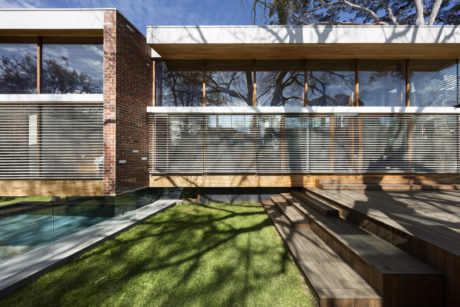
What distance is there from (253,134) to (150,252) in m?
4.20

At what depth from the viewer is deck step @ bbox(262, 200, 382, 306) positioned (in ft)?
6.13

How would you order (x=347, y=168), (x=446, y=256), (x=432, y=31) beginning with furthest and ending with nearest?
(x=347, y=168) < (x=432, y=31) < (x=446, y=256)

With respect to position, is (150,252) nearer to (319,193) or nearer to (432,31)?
(319,193)

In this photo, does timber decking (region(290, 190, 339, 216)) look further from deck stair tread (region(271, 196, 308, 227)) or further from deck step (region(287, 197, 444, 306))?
deck step (region(287, 197, 444, 306))

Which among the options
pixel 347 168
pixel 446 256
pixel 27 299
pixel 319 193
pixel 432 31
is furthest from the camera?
pixel 347 168

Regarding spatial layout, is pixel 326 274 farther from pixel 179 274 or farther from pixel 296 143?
pixel 296 143

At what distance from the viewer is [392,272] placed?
6.09 feet

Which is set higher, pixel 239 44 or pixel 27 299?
pixel 239 44

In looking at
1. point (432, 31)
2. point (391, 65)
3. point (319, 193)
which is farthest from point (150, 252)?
point (432, 31)

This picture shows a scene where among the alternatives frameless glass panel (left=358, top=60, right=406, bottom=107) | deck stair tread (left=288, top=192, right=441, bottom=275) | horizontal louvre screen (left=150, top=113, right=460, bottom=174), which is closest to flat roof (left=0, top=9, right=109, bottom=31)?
horizontal louvre screen (left=150, top=113, right=460, bottom=174)

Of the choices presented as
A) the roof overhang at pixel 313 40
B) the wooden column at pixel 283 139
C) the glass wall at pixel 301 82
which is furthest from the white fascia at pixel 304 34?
the wooden column at pixel 283 139

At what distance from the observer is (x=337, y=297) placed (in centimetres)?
188

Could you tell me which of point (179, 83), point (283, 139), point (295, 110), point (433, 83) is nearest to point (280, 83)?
point (295, 110)

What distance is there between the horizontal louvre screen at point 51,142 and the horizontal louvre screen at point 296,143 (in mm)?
1635
